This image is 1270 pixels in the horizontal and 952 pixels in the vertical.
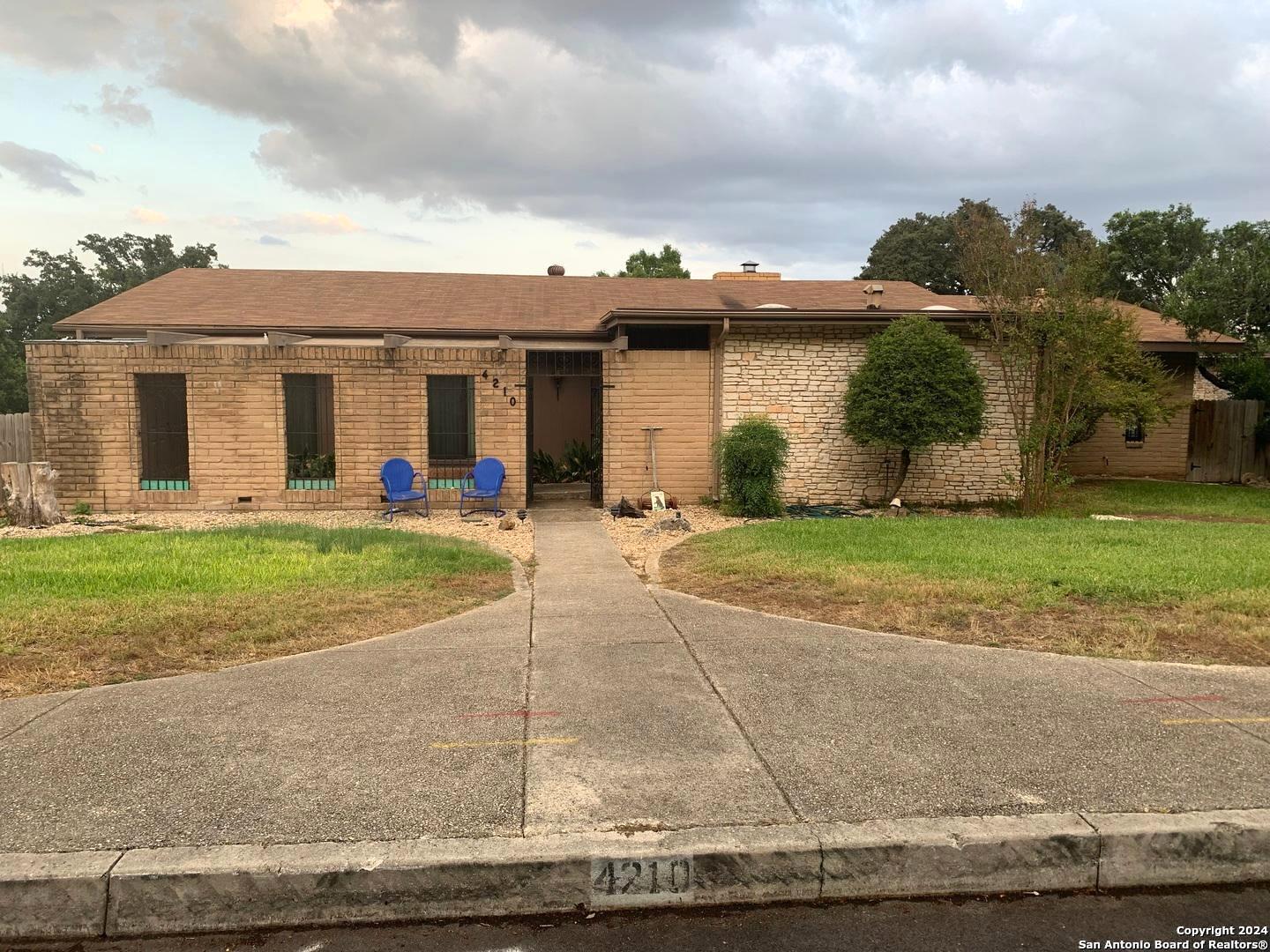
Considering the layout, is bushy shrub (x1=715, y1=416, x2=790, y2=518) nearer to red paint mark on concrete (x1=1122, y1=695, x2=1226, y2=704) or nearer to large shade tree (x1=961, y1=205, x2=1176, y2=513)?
large shade tree (x1=961, y1=205, x2=1176, y2=513)

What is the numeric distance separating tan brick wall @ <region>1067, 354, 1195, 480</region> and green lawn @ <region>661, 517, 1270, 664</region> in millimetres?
8628

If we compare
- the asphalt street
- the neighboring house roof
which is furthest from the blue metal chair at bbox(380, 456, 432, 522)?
the neighboring house roof

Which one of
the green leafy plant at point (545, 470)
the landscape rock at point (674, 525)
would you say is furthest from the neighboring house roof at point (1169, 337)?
the green leafy plant at point (545, 470)

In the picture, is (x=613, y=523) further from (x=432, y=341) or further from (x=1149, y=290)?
(x=1149, y=290)

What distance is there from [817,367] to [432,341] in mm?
6799

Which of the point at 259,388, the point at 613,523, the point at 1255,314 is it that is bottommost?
the point at 613,523

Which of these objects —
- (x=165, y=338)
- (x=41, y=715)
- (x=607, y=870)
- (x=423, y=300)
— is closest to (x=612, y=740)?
(x=607, y=870)

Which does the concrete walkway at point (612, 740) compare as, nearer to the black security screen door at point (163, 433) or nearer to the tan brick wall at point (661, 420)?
the tan brick wall at point (661, 420)

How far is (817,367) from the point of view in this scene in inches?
543

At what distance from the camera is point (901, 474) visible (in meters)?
13.7

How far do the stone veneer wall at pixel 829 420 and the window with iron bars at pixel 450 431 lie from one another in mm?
4294

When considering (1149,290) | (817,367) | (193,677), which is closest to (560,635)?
(193,677)

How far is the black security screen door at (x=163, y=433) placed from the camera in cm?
1320

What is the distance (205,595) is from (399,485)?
599 cm
